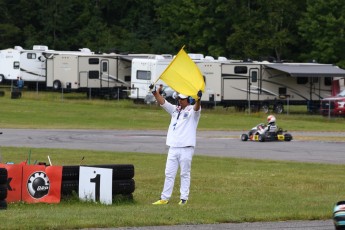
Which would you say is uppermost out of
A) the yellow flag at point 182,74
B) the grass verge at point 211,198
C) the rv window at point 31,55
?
the rv window at point 31,55

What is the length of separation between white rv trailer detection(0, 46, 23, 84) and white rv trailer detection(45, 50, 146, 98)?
19.2 ft

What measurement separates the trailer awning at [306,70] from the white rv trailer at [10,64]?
74.4ft

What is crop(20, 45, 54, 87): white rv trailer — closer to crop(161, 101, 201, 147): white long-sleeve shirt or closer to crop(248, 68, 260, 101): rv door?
crop(248, 68, 260, 101): rv door

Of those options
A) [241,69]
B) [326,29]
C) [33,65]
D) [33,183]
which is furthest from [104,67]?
[33,183]

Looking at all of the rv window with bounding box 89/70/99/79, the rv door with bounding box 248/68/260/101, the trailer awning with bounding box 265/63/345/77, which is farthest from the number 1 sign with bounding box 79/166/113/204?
the rv window with bounding box 89/70/99/79

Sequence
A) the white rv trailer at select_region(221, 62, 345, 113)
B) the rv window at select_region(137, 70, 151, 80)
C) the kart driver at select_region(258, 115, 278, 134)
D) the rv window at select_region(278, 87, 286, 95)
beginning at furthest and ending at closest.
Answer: the rv window at select_region(137, 70, 151, 80) → the rv window at select_region(278, 87, 286, 95) → the white rv trailer at select_region(221, 62, 345, 113) → the kart driver at select_region(258, 115, 278, 134)

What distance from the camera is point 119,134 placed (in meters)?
38.9

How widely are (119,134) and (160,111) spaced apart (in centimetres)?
1538

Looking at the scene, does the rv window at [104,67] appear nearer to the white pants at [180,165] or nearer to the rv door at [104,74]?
the rv door at [104,74]

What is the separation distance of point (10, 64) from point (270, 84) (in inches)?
932

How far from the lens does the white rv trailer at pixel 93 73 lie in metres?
63.6

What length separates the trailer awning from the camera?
54156mm

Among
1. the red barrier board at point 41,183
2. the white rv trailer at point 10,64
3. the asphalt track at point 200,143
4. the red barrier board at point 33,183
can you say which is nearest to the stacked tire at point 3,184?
the red barrier board at point 33,183

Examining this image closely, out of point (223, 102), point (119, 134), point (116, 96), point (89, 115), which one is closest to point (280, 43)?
point (116, 96)
